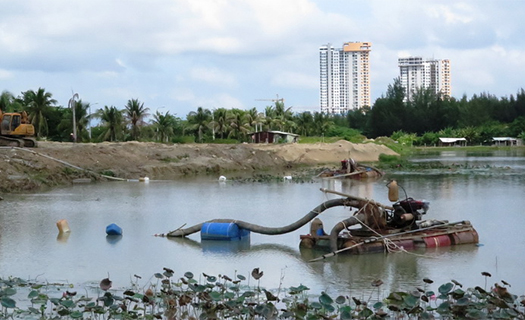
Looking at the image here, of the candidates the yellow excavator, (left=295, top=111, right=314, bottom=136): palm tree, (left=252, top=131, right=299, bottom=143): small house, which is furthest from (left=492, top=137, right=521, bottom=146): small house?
the yellow excavator

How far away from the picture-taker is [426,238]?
54.2 ft

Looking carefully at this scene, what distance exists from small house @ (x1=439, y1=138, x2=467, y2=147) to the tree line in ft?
3.28

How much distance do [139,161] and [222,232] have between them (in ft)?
95.7

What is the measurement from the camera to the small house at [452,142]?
121 m

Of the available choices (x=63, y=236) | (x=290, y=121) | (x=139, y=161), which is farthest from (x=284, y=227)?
(x=290, y=121)

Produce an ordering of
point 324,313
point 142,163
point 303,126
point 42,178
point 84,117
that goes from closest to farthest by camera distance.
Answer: point 324,313 < point 42,178 < point 142,163 < point 84,117 < point 303,126

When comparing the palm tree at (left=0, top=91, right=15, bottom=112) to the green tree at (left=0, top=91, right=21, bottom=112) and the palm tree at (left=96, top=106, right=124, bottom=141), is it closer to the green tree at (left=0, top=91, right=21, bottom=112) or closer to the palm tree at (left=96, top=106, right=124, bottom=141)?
the green tree at (left=0, top=91, right=21, bottom=112)

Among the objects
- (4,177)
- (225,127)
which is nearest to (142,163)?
(4,177)

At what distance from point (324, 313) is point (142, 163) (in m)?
37.3

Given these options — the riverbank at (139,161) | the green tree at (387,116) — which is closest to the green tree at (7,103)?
the riverbank at (139,161)

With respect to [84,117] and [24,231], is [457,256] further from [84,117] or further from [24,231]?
[84,117]

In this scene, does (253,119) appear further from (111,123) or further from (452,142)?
(452,142)

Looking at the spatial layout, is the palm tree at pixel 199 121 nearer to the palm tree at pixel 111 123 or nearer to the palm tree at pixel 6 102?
the palm tree at pixel 111 123

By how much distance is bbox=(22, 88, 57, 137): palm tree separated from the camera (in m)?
73.8
